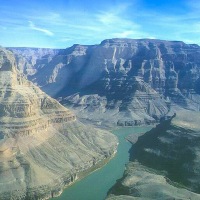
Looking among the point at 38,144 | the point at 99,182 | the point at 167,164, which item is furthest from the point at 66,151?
the point at 167,164

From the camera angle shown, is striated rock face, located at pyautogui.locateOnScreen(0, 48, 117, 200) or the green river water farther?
the green river water

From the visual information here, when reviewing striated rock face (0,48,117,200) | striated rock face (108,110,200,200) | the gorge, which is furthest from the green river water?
striated rock face (108,110,200,200)

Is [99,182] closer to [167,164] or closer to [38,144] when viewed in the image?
[38,144]

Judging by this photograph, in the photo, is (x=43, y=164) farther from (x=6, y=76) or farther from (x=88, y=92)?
(x=88, y=92)

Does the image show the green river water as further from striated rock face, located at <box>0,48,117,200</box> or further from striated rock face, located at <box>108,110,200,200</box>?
striated rock face, located at <box>108,110,200,200</box>

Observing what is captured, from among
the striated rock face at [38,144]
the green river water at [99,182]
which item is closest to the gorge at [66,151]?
the striated rock face at [38,144]

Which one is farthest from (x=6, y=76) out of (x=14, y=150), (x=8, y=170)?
(x=8, y=170)

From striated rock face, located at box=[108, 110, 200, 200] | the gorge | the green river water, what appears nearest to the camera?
striated rock face, located at box=[108, 110, 200, 200]
